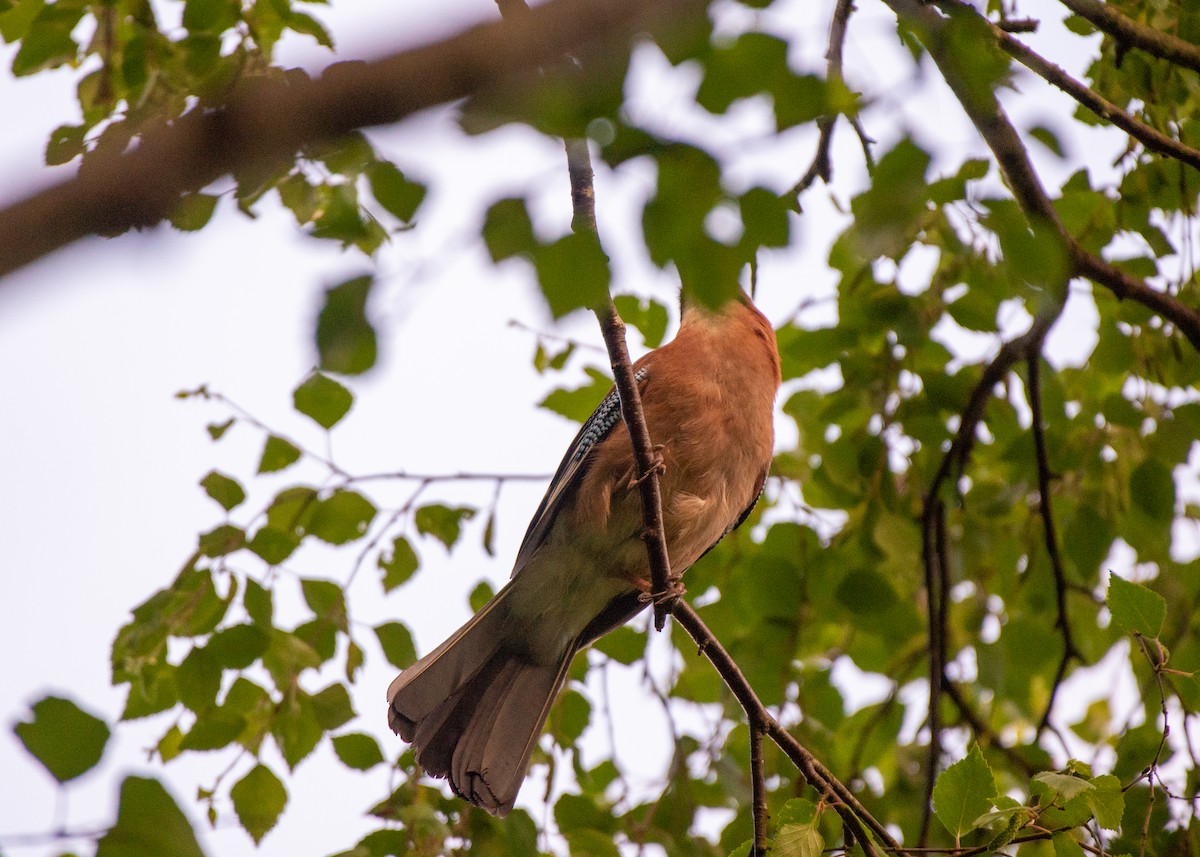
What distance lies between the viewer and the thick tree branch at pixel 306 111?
105 cm

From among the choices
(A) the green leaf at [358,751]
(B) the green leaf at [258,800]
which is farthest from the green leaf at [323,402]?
(B) the green leaf at [258,800]

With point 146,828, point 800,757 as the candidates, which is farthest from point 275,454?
point 146,828

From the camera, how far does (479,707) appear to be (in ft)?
13.8

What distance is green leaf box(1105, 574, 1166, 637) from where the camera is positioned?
2.72 m

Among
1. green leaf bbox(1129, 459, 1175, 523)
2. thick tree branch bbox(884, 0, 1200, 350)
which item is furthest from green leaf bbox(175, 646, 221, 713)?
green leaf bbox(1129, 459, 1175, 523)

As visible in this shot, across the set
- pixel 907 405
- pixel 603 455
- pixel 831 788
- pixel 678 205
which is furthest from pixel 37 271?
pixel 907 405

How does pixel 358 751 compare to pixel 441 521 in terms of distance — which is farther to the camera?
pixel 441 521

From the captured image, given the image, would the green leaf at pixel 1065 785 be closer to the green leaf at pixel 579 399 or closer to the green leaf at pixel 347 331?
the green leaf at pixel 347 331

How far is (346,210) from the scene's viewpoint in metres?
1.72

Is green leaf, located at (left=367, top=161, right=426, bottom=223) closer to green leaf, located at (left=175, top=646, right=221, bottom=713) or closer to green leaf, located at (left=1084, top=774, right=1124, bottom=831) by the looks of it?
green leaf, located at (left=1084, top=774, right=1124, bottom=831)

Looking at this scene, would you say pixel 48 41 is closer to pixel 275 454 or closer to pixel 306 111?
pixel 275 454

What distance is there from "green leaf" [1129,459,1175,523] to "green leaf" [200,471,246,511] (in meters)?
3.33

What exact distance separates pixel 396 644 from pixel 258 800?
0.68 m

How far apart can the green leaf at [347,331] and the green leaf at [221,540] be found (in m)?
2.31
